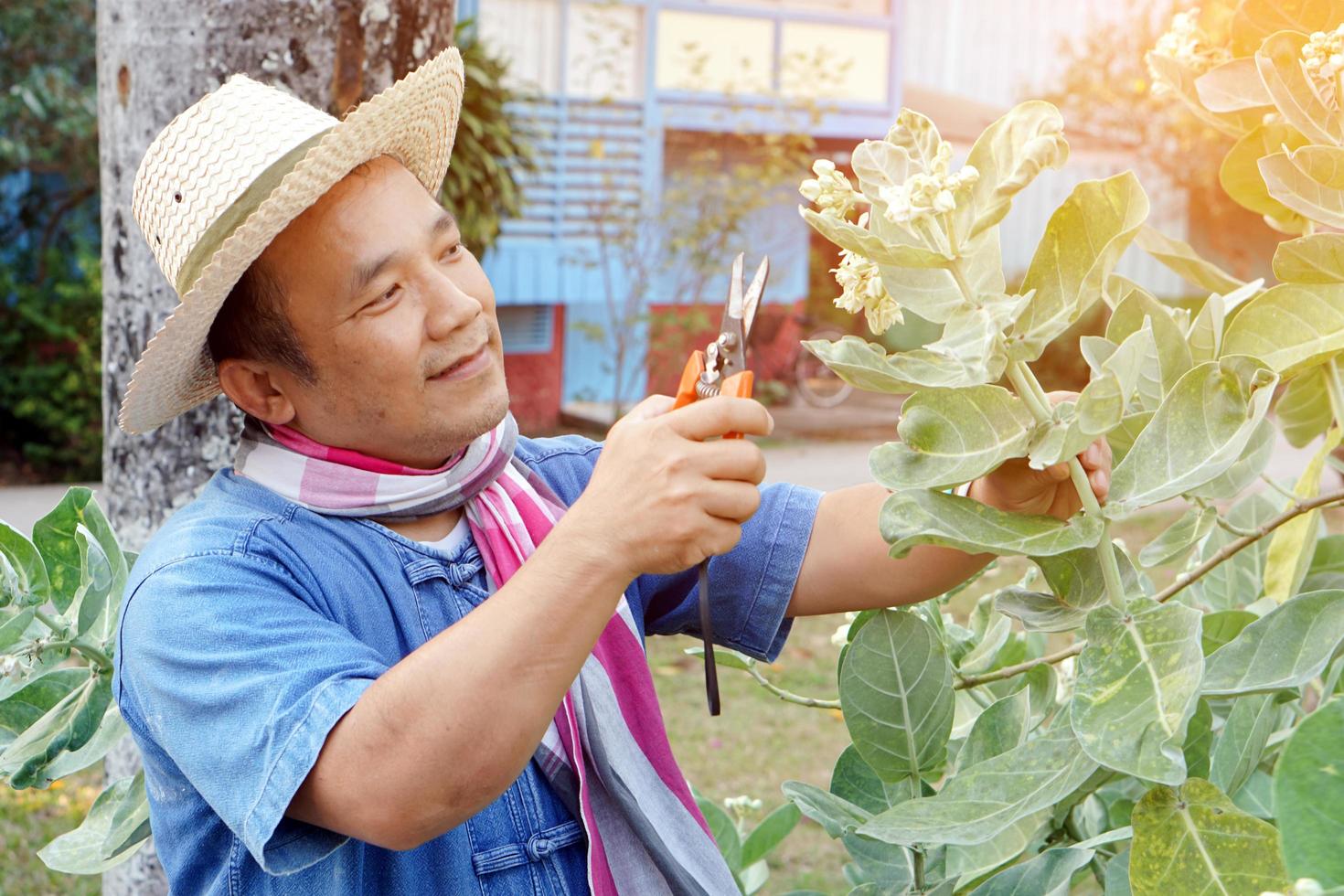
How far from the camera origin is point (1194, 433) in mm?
1014

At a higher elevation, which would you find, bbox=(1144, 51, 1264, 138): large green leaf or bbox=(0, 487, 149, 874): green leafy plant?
bbox=(1144, 51, 1264, 138): large green leaf

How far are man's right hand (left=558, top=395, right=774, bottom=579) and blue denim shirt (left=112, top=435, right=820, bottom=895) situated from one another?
24 centimetres

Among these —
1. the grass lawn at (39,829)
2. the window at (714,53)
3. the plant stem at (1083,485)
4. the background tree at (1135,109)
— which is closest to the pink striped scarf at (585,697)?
the plant stem at (1083,485)

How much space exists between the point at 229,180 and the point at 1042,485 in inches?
34.1

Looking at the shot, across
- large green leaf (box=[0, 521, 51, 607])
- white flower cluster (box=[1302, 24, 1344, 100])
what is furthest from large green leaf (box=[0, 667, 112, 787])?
white flower cluster (box=[1302, 24, 1344, 100])

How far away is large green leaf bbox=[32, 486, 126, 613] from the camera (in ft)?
5.05

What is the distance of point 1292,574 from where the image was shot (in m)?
1.47

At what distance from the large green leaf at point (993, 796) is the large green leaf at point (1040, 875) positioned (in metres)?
0.24

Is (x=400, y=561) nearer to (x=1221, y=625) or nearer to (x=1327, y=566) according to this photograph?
(x=1221, y=625)

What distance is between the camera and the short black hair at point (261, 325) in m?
1.43

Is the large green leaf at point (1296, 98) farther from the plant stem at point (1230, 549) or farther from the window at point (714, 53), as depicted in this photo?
the window at point (714, 53)

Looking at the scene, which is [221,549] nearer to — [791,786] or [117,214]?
[791,786]

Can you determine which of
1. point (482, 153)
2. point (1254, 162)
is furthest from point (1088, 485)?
point (482, 153)

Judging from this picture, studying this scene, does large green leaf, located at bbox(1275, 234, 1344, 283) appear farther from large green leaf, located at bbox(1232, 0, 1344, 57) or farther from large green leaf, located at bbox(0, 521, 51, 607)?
large green leaf, located at bbox(0, 521, 51, 607)
